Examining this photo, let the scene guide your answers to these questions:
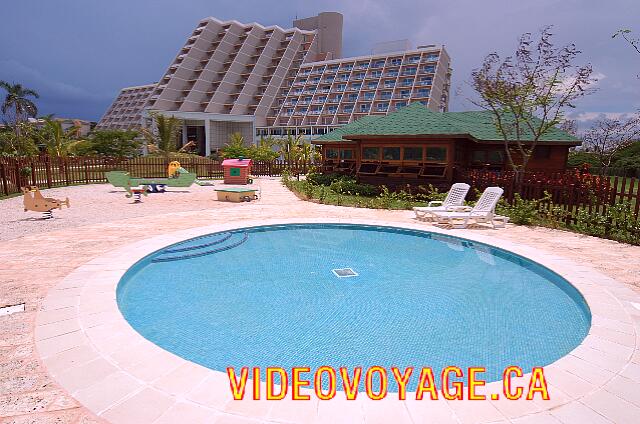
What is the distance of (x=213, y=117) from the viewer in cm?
6322

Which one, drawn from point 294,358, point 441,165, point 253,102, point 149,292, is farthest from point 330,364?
point 253,102

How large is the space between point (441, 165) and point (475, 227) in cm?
808

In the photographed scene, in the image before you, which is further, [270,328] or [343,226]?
[343,226]

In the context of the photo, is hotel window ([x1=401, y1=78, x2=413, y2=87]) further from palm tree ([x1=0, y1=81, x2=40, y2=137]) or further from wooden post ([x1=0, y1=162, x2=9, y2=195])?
wooden post ([x1=0, y1=162, x2=9, y2=195])

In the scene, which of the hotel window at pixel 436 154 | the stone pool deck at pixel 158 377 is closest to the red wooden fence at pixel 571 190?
the stone pool deck at pixel 158 377

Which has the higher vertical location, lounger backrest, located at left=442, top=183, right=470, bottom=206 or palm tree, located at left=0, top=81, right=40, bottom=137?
palm tree, located at left=0, top=81, right=40, bottom=137

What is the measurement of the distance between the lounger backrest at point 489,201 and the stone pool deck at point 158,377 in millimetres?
805

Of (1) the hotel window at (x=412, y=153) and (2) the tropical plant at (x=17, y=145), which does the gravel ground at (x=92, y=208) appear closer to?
(1) the hotel window at (x=412, y=153)

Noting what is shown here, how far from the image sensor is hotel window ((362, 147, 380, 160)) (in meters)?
21.5

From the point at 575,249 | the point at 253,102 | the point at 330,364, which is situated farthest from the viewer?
the point at 253,102

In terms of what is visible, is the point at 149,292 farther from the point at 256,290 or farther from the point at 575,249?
the point at 575,249

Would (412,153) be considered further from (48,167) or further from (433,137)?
(48,167)

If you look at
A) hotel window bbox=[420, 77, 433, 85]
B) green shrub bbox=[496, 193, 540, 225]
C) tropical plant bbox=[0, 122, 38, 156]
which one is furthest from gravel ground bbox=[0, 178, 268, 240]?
hotel window bbox=[420, 77, 433, 85]

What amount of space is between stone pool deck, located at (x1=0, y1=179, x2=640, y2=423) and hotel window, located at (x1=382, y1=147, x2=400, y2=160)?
10267 mm
